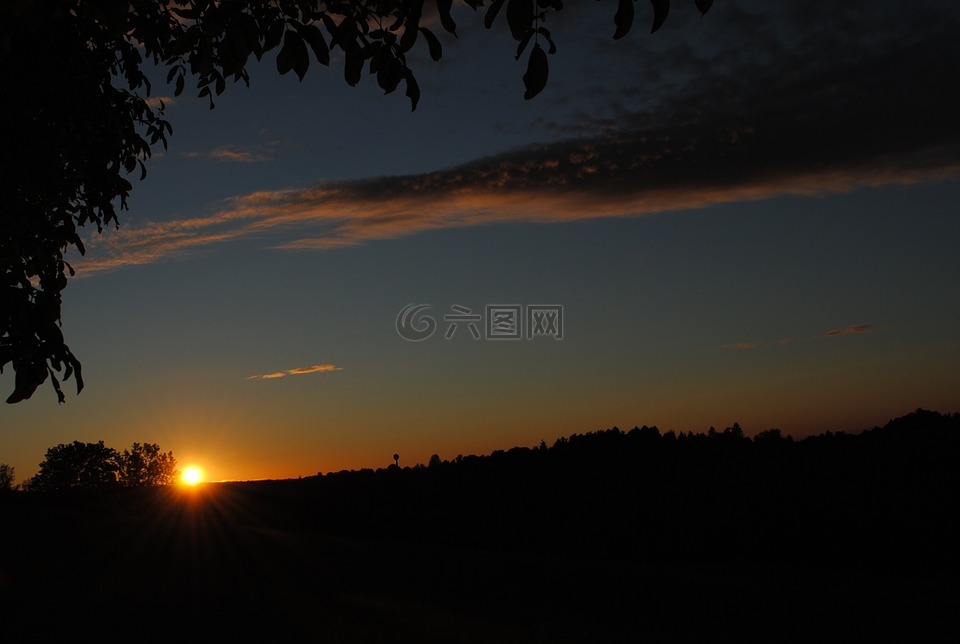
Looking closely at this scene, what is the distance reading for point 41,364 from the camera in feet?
19.5

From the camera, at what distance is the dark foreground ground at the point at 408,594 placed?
11203 mm

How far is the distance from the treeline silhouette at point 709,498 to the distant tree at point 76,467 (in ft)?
211

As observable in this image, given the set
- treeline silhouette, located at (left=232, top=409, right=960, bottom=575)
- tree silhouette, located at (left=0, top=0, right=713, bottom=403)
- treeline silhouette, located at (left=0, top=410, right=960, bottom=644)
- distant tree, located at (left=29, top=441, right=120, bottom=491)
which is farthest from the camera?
distant tree, located at (left=29, top=441, right=120, bottom=491)

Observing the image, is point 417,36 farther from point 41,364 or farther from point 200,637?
point 200,637

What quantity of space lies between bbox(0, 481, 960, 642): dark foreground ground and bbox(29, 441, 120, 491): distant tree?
223 feet

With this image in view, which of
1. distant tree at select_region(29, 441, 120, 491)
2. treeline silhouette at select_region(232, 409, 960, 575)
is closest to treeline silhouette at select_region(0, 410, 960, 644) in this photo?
treeline silhouette at select_region(232, 409, 960, 575)

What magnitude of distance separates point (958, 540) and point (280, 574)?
41.4ft

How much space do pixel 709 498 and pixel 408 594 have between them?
26.3ft

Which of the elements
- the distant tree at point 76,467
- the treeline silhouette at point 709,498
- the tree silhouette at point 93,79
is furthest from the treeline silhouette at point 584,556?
the distant tree at point 76,467

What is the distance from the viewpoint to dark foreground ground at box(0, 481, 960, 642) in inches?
441

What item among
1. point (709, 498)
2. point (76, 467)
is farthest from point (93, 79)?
point (76, 467)

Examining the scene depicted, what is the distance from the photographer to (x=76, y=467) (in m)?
83.4

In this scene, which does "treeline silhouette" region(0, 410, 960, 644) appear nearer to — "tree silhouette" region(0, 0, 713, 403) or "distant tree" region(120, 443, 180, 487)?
"tree silhouette" region(0, 0, 713, 403)

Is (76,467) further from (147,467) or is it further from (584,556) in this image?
(584,556)
